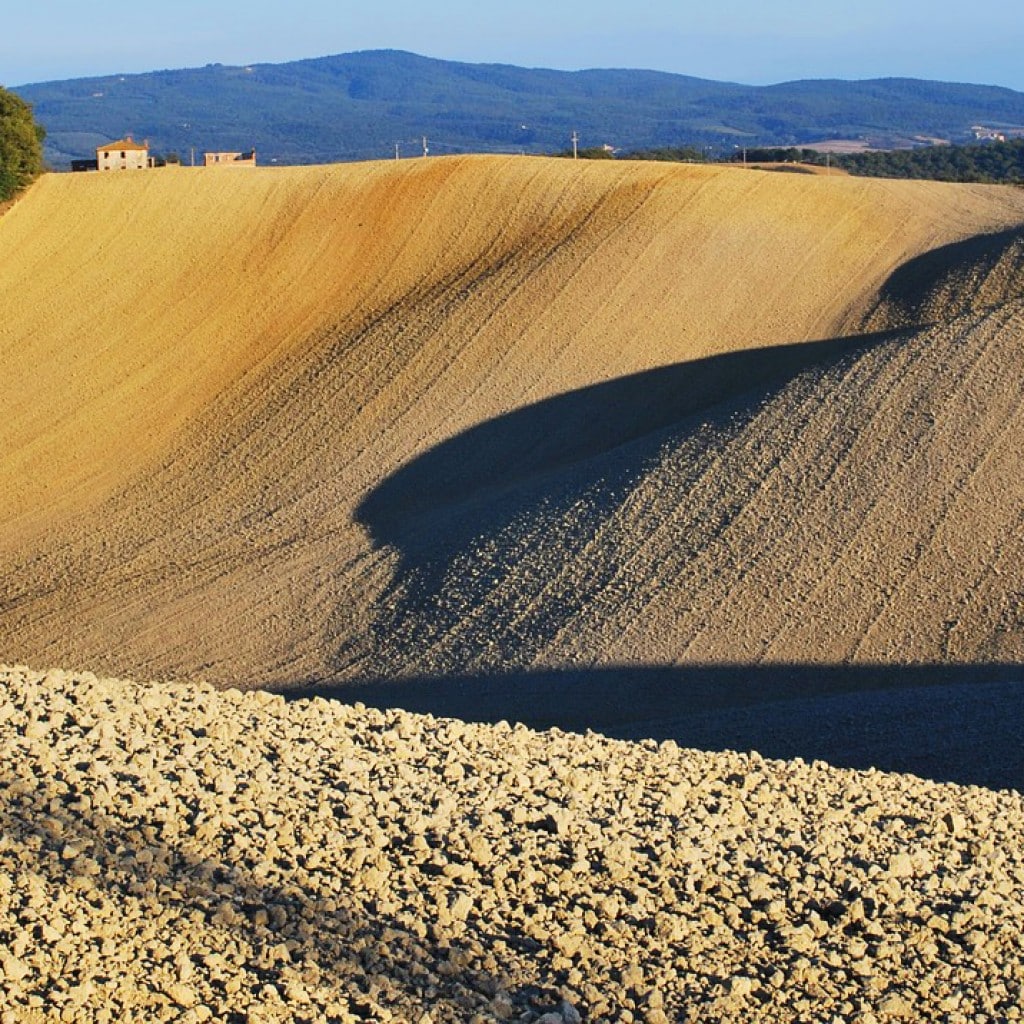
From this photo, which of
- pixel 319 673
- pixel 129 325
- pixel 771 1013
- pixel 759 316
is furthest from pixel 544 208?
pixel 771 1013

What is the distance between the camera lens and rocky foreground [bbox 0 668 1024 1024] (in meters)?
6.22

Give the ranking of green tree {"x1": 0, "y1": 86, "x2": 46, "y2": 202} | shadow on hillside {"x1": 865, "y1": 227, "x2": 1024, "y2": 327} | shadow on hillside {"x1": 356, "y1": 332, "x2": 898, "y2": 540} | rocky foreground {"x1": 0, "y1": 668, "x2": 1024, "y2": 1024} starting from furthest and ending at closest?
1. green tree {"x1": 0, "y1": 86, "x2": 46, "y2": 202}
2. shadow on hillside {"x1": 865, "y1": 227, "x2": 1024, "y2": 327}
3. shadow on hillside {"x1": 356, "y1": 332, "x2": 898, "y2": 540}
4. rocky foreground {"x1": 0, "y1": 668, "x2": 1024, "y2": 1024}

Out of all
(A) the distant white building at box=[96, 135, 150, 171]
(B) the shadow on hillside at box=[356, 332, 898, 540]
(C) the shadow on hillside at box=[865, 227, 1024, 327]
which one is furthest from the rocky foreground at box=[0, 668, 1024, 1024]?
(A) the distant white building at box=[96, 135, 150, 171]

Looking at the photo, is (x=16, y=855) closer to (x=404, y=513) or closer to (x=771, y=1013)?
(x=771, y=1013)

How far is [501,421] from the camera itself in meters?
24.2

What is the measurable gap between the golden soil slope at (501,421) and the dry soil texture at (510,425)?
7 cm

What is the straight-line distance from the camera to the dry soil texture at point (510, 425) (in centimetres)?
1661

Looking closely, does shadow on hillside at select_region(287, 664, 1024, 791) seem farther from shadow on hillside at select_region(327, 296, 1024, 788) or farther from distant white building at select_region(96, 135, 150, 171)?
distant white building at select_region(96, 135, 150, 171)

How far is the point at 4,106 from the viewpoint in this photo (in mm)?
38625

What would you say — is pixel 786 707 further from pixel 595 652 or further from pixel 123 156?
pixel 123 156

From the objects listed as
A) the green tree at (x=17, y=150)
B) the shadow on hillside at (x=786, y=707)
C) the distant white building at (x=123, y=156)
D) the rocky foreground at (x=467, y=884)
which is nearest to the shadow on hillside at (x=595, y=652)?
the shadow on hillside at (x=786, y=707)

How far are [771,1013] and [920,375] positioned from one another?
13504mm

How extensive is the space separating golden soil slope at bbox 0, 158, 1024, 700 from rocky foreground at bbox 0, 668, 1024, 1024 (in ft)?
25.1

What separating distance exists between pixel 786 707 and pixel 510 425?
1091 cm
